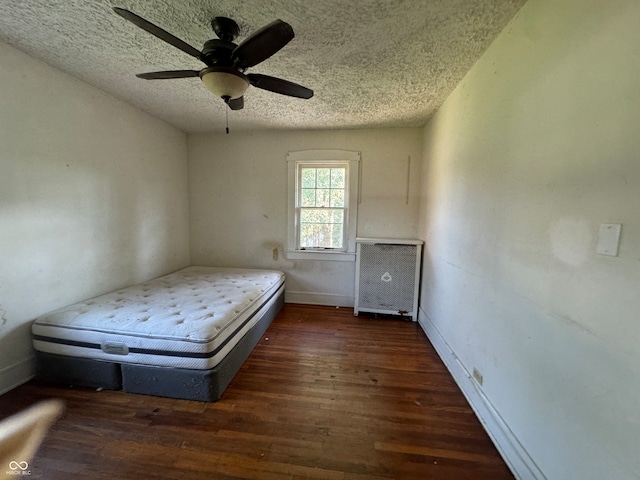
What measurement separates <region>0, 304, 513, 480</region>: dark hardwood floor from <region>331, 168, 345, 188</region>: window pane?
2.24 metres

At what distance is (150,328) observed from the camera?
1.70 m

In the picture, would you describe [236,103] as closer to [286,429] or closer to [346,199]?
[346,199]

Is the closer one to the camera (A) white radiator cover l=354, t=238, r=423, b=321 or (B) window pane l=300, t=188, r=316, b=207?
(A) white radiator cover l=354, t=238, r=423, b=321

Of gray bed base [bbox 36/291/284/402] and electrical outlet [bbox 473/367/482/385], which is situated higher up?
electrical outlet [bbox 473/367/482/385]

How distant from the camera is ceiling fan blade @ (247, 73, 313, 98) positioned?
1.53 metres

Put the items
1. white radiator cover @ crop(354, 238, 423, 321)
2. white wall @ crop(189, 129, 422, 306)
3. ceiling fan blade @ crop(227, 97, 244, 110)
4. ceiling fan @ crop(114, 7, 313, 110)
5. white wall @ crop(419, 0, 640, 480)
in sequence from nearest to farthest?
1. white wall @ crop(419, 0, 640, 480)
2. ceiling fan @ crop(114, 7, 313, 110)
3. ceiling fan blade @ crop(227, 97, 244, 110)
4. white radiator cover @ crop(354, 238, 423, 321)
5. white wall @ crop(189, 129, 422, 306)

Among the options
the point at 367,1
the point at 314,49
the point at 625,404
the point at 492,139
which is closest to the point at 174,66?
the point at 314,49

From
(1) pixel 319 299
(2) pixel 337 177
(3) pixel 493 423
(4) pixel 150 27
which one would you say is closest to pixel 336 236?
(2) pixel 337 177

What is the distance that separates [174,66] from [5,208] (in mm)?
1553

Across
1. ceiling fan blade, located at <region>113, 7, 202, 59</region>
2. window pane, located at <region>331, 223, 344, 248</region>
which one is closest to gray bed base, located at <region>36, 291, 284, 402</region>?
ceiling fan blade, located at <region>113, 7, 202, 59</region>

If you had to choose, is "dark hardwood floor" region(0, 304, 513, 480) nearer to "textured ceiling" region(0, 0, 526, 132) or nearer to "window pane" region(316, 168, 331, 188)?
"window pane" region(316, 168, 331, 188)

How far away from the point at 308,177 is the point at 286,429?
112 inches

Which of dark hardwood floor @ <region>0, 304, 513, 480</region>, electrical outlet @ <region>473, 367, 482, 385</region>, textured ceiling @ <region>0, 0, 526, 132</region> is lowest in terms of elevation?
dark hardwood floor @ <region>0, 304, 513, 480</region>

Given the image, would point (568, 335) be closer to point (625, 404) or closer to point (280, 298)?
point (625, 404)
